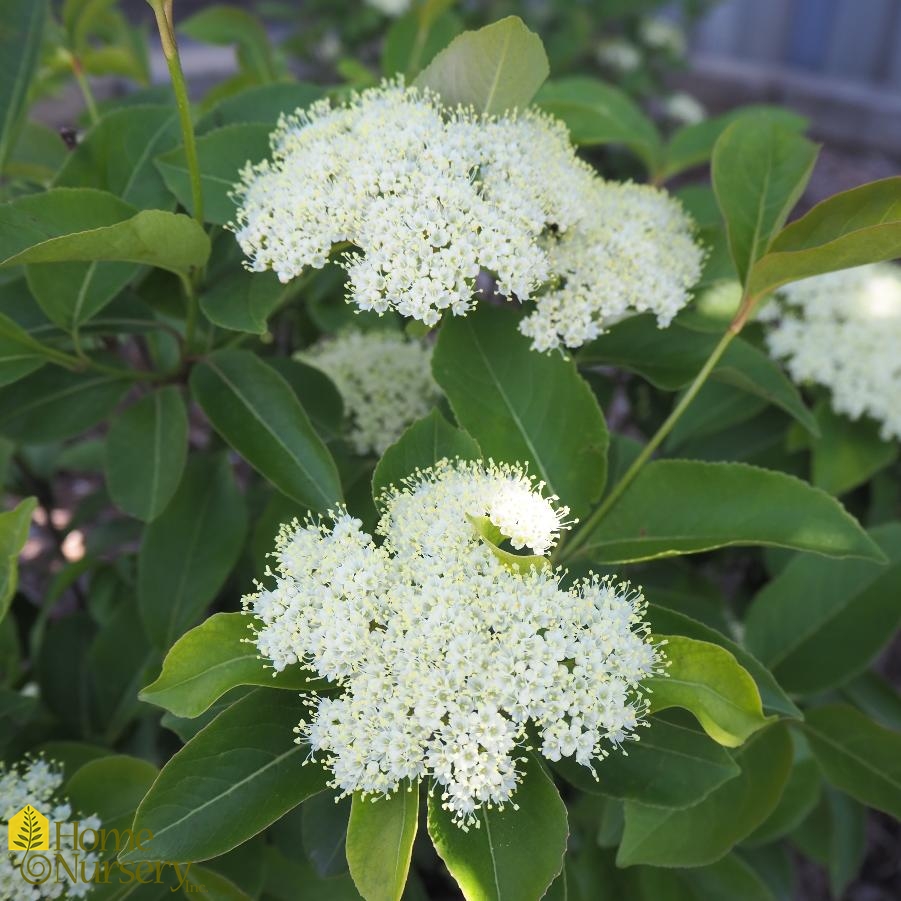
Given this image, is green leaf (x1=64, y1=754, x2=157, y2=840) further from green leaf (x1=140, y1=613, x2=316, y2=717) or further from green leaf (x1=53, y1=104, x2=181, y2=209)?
green leaf (x1=53, y1=104, x2=181, y2=209)

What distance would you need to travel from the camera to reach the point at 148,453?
1.22m

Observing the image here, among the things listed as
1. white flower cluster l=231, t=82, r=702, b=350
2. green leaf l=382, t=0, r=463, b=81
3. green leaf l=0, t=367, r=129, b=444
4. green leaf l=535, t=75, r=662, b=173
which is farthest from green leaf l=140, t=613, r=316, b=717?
green leaf l=382, t=0, r=463, b=81

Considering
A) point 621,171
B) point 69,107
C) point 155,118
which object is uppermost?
point 155,118

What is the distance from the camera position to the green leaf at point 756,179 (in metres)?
1.11

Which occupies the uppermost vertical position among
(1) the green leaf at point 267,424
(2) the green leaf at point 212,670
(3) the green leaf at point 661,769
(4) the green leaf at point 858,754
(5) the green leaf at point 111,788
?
(1) the green leaf at point 267,424

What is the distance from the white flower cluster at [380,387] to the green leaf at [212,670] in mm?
549

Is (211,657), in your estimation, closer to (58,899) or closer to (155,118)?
(58,899)

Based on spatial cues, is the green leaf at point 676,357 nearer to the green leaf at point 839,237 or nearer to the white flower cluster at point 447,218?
the white flower cluster at point 447,218

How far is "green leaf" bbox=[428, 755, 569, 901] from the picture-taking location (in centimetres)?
82

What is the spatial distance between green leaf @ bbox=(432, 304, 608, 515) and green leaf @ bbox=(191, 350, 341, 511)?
18cm

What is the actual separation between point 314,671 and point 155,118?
78 centimetres

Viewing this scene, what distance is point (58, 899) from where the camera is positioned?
39.2 inches

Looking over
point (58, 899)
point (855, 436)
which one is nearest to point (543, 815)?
point (58, 899)

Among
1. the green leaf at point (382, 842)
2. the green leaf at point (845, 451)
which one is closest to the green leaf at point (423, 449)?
the green leaf at point (382, 842)
